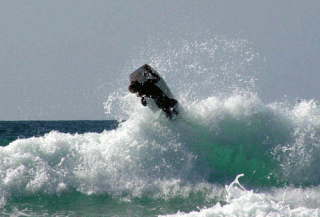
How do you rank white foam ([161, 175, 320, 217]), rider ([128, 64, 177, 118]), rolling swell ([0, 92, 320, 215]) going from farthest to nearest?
rider ([128, 64, 177, 118]) < rolling swell ([0, 92, 320, 215]) < white foam ([161, 175, 320, 217])

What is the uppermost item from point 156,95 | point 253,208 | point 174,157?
point 156,95

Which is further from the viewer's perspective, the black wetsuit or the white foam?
the black wetsuit

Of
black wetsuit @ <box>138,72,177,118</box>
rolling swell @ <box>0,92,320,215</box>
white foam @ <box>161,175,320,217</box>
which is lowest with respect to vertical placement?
white foam @ <box>161,175,320,217</box>

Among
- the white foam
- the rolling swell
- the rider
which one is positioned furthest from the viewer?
the rider

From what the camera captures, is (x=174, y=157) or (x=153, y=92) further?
(x=153, y=92)

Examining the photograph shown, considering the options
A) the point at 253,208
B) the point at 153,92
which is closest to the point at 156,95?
the point at 153,92

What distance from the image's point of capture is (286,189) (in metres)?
8.18

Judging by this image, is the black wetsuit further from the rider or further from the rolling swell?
the rolling swell

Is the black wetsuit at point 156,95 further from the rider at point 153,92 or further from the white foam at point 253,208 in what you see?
the white foam at point 253,208

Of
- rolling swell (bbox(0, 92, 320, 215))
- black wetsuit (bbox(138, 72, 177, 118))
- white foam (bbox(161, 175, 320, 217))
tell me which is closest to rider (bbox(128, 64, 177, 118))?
black wetsuit (bbox(138, 72, 177, 118))

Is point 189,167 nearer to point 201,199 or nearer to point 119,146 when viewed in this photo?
point 201,199

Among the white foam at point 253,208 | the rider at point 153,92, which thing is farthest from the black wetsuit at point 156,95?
the white foam at point 253,208

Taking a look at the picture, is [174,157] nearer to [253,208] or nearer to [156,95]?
[156,95]

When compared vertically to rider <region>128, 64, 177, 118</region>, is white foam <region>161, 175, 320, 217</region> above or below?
below
